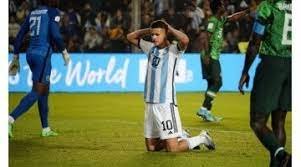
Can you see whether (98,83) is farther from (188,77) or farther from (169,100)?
(169,100)

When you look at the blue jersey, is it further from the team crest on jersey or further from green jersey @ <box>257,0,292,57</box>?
green jersey @ <box>257,0,292,57</box>

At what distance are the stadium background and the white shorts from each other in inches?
8.6

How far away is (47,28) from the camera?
856 centimetres

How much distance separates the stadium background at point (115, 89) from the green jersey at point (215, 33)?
0.18m

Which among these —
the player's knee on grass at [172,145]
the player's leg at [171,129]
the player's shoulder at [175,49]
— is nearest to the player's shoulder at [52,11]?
the player's shoulder at [175,49]

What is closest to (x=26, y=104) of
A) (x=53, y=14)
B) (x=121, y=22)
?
(x=53, y=14)

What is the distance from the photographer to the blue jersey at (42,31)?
27.9 feet

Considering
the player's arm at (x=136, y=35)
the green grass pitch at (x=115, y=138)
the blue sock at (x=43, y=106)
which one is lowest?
the green grass pitch at (x=115, y=138)

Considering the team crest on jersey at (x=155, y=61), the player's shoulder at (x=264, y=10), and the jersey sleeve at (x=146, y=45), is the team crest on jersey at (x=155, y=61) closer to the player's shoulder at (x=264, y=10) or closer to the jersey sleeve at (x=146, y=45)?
the jersey sleeve at (x=146, y=45)

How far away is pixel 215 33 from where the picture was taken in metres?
10.2

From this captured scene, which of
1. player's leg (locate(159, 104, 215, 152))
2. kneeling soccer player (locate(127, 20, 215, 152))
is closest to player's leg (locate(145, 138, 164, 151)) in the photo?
kneeling soccer player (locate(127, 20, 215, 152))

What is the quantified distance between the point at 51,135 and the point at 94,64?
5.98 m

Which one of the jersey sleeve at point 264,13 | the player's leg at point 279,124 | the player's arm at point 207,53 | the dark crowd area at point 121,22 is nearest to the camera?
the jersey sleeve at point 264,13

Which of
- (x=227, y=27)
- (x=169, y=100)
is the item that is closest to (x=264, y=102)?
(x=169, y=100)
